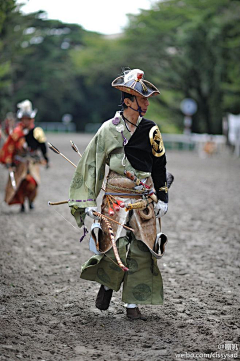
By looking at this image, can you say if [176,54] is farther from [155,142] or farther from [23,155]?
[155,142]

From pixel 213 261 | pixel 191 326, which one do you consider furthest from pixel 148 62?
pixel 191 326

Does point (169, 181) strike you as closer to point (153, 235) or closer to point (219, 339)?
point (153, 235)

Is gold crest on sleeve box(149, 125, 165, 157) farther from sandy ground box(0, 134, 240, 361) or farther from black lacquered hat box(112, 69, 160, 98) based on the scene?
sandy ground box(0, 134, 240, 361)

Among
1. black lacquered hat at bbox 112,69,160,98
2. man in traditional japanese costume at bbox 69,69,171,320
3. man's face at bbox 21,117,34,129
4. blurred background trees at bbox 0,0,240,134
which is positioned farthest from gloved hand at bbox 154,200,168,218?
blurred background trees at bbox 0,0,240,134

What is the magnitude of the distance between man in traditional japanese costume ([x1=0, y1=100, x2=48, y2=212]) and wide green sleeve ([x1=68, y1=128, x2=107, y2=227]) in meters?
5.31

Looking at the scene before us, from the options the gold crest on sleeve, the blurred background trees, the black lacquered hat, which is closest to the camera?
the black lacquered hat

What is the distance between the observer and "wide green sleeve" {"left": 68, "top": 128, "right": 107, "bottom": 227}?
4.77 metres

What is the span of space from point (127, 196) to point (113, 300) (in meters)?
1.13

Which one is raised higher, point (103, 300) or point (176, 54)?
point (176, 54)

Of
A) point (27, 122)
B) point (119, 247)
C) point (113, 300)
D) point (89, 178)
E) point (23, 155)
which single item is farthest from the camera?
point (23, 155)

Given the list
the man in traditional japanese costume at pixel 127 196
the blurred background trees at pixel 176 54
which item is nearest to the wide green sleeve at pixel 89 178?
the man in traditional japanese costume at pixel 127 196

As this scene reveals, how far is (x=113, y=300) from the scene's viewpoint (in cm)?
539

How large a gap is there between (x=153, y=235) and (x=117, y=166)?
0.62m

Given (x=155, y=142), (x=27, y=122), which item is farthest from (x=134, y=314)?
(x=27, y=122)
